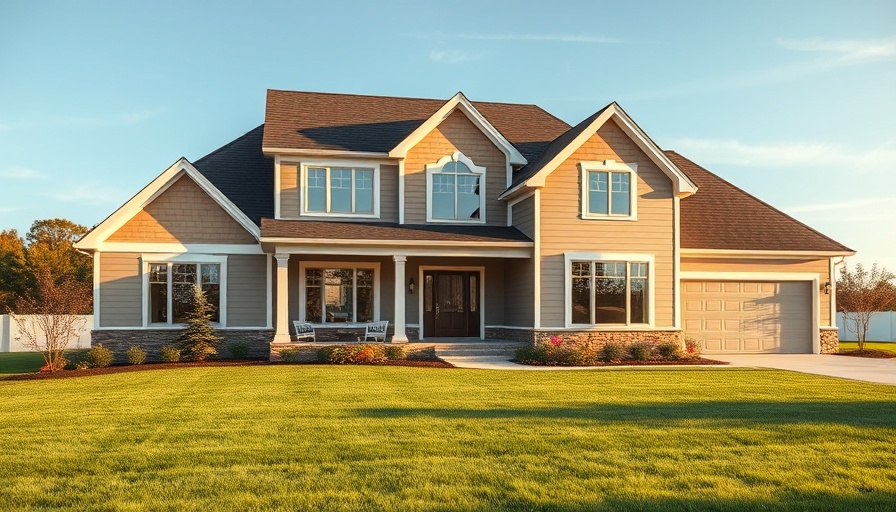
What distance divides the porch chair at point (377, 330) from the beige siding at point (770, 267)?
29.0 feet

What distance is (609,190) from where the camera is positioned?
1947 cm

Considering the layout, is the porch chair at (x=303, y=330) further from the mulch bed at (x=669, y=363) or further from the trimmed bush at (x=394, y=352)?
the mulch bed at (x=669, y=363)

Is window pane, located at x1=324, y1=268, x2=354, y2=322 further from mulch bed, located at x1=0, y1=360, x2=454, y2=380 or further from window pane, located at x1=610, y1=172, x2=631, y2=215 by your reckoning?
window pane, located at x1=610, y1=172, x2=631, y2=215

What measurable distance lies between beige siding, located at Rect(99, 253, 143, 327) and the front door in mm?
7971

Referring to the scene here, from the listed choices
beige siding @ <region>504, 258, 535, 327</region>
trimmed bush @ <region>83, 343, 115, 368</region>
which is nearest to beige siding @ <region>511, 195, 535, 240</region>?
beige siding @ <region>504, 258, 535, 327</region>

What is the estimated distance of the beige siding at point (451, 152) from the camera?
20.4 meters

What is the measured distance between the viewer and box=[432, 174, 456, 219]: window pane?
2066 centimetres

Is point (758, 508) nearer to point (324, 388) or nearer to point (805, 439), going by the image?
point (805, 439)

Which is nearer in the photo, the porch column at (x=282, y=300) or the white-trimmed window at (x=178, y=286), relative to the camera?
the porch column at (x=282, y=300)

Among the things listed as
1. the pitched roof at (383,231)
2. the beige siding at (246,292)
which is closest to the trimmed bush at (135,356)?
the beige siding at (246,292)

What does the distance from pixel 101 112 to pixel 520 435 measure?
57.9 ft

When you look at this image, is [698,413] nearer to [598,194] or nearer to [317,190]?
[598,194]

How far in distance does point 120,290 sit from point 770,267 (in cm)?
1846

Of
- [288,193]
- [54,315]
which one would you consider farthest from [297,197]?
[54,315]
